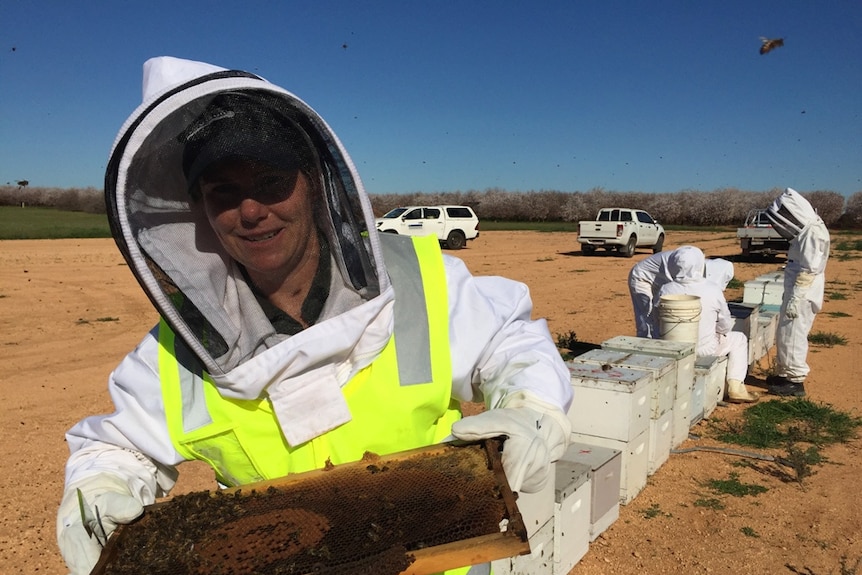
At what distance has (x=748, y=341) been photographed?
312 inches

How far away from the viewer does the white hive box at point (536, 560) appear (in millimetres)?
3025

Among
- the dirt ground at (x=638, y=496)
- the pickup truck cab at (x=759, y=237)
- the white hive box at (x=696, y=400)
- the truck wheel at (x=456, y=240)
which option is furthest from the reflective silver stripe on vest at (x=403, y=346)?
the truck wheel at (x=456, y=240)

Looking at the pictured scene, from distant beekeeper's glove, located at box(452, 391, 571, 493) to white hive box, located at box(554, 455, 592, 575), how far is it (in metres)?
1.84

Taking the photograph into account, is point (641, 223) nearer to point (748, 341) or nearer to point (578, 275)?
point (578, 275)

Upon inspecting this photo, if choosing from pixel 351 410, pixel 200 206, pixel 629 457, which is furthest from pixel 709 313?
pixel 200 206

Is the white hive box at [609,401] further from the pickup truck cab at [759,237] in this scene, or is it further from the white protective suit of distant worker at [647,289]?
the pickup truck cab at [759,237]

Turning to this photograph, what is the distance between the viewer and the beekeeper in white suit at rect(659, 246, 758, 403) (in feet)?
22.1

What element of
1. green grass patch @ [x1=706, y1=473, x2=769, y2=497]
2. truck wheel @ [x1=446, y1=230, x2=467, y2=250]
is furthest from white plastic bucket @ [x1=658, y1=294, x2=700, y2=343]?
truck wheel @ [x1=446, y1=230, x2=467, y2=250]

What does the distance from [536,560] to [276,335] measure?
2.23m

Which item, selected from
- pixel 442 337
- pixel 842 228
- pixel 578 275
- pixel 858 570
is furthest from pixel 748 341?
pixel 842 228

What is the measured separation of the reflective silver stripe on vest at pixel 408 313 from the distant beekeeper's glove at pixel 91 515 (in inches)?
31.6

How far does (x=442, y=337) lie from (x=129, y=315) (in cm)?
1113

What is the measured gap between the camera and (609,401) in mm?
4406

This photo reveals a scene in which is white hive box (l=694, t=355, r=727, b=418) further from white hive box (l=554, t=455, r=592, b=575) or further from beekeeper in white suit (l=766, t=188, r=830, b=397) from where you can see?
white hive box (l=554, t=455, r=592, b=575)
